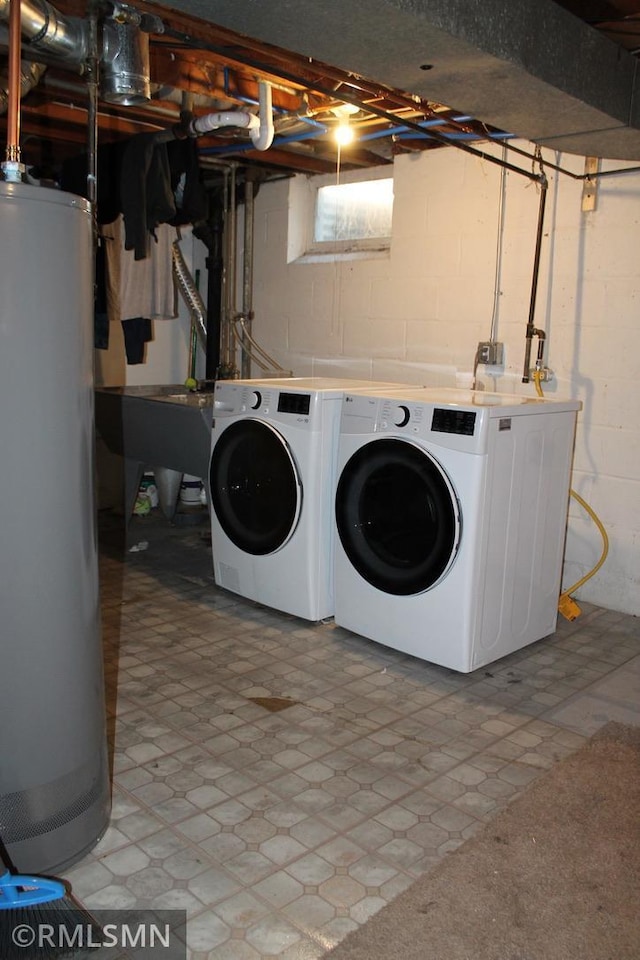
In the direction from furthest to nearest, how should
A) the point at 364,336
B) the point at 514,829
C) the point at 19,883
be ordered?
the point at 364,336, the point at 514,829, the point at 19,883

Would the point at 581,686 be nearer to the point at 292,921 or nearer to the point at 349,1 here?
the point at 292,921

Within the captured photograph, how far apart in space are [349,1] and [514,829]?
198 cm

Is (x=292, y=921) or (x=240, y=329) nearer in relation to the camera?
(x=292, y=921)

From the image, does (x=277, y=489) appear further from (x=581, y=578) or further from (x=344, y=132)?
(x=344, y=132)

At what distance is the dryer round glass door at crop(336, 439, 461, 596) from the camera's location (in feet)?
8.64

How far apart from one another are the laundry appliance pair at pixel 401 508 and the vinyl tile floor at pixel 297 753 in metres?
0.15

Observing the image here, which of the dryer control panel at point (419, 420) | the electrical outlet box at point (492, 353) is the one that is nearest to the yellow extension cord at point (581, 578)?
the electrical outlet box at point (492, 353)

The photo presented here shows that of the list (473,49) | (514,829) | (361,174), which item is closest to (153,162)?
(361,174)

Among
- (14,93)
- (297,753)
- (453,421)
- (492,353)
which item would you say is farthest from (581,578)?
(14,93)

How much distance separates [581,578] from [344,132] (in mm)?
2278

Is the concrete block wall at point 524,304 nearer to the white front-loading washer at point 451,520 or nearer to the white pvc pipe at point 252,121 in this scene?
the white front-loading washer at point 451,520

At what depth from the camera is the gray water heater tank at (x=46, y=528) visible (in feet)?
4.80

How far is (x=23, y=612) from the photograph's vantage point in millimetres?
1538

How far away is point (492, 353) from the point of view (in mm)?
3664
